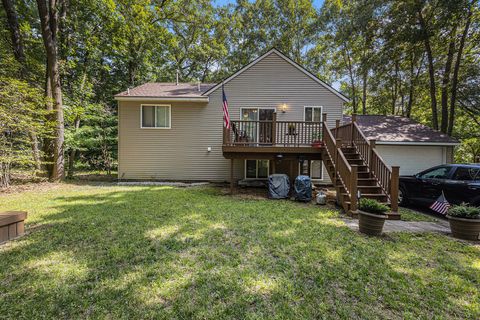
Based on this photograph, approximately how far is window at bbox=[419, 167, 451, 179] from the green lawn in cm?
281

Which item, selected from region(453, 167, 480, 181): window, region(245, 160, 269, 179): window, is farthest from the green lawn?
region(245, 160, 269, 179): window

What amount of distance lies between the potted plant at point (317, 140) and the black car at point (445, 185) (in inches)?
113

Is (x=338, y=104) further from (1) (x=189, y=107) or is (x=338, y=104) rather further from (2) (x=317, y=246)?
(2) (x=317, y=246)

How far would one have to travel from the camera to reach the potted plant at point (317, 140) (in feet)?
26.4

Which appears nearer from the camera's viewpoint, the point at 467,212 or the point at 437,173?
the point at 467,212

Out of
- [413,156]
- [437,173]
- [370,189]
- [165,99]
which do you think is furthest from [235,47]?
[437,173]

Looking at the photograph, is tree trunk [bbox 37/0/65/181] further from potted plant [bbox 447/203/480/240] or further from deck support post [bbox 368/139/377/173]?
potted plant [bbox 447/203/480/240]

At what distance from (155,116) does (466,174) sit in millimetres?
11560

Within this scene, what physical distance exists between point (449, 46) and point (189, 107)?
15.2m

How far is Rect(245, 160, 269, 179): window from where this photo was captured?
10.9m

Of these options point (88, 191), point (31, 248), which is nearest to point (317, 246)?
point (31, 248)

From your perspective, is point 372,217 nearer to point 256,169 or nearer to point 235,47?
point 256,169

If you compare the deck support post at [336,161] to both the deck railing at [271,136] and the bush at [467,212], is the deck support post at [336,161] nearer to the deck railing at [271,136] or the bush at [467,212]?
the deck railing at [271,136]

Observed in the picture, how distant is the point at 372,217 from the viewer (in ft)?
14.3
